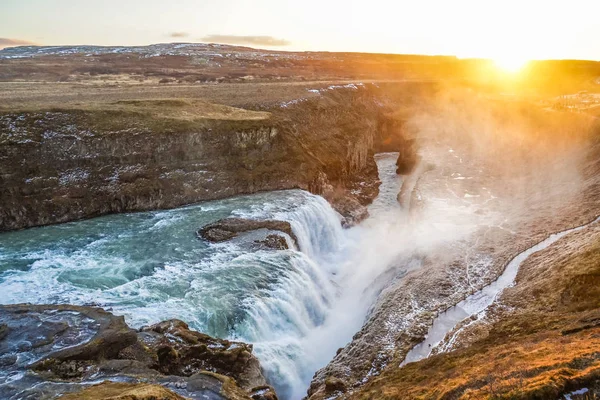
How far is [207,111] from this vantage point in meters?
39.7

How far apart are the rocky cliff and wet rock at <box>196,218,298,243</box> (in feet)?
16.5

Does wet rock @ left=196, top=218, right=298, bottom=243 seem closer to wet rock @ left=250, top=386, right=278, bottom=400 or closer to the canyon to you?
the canyon

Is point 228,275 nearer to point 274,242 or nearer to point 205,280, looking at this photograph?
point 205,280

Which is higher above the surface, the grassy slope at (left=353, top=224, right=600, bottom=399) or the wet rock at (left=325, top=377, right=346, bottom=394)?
the grassy slope at (left=353, top=224, right=600, bottom=399)

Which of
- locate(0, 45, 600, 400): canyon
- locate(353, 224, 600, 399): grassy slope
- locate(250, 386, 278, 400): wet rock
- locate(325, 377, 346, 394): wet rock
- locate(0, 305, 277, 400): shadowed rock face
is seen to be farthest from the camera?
locate(325, 377, 346, 394): wet rock

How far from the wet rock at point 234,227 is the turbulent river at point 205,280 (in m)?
0.67

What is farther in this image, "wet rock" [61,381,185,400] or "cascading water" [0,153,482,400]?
"cascading water" [0,153,482,400]

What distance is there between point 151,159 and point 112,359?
19874mm

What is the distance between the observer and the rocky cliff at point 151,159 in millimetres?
27625

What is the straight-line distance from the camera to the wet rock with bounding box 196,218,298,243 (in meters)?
27.0

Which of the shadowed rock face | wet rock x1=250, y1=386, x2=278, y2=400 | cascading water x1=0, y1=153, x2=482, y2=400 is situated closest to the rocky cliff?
cascading water x1=0, y1=153, x2=482, y2=400

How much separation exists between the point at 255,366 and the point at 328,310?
8677 mm

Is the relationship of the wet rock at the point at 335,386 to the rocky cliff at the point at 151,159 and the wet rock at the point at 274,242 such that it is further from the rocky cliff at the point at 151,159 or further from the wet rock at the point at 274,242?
the rocky cliff at the point at 151,159

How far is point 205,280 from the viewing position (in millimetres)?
22234
